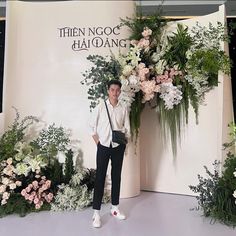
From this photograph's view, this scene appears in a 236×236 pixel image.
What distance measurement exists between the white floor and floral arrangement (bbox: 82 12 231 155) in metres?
1.01

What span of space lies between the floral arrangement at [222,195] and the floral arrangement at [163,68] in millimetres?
751

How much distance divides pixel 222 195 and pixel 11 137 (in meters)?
2.56

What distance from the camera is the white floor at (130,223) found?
3.23 metres

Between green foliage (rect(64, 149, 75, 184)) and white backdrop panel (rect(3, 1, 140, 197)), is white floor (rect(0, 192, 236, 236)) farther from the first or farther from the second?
white backdrop panel (rect(3, 1, 140, 197))

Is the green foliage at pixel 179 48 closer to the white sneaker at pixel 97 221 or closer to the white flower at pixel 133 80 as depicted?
the white flower at pixel 133 80

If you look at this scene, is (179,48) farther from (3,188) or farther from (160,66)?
(3,188)

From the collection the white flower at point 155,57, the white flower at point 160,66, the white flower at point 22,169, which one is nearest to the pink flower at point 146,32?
the white flower at point 155,57

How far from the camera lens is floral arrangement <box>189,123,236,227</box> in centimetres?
343

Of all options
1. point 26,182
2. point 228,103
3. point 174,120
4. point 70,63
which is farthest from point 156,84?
point 26,182

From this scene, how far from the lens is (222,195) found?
3.46 metres

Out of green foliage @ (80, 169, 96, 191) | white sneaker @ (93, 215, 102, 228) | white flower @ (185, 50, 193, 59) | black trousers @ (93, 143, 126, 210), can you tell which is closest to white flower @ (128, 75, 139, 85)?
white flower @ (185, 50, 193, 59)

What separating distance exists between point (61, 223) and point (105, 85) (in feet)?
5.57

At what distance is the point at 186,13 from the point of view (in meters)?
6.75

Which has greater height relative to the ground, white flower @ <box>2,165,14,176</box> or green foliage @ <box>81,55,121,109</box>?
green foliage @ <box>81,55,121,109</box>
